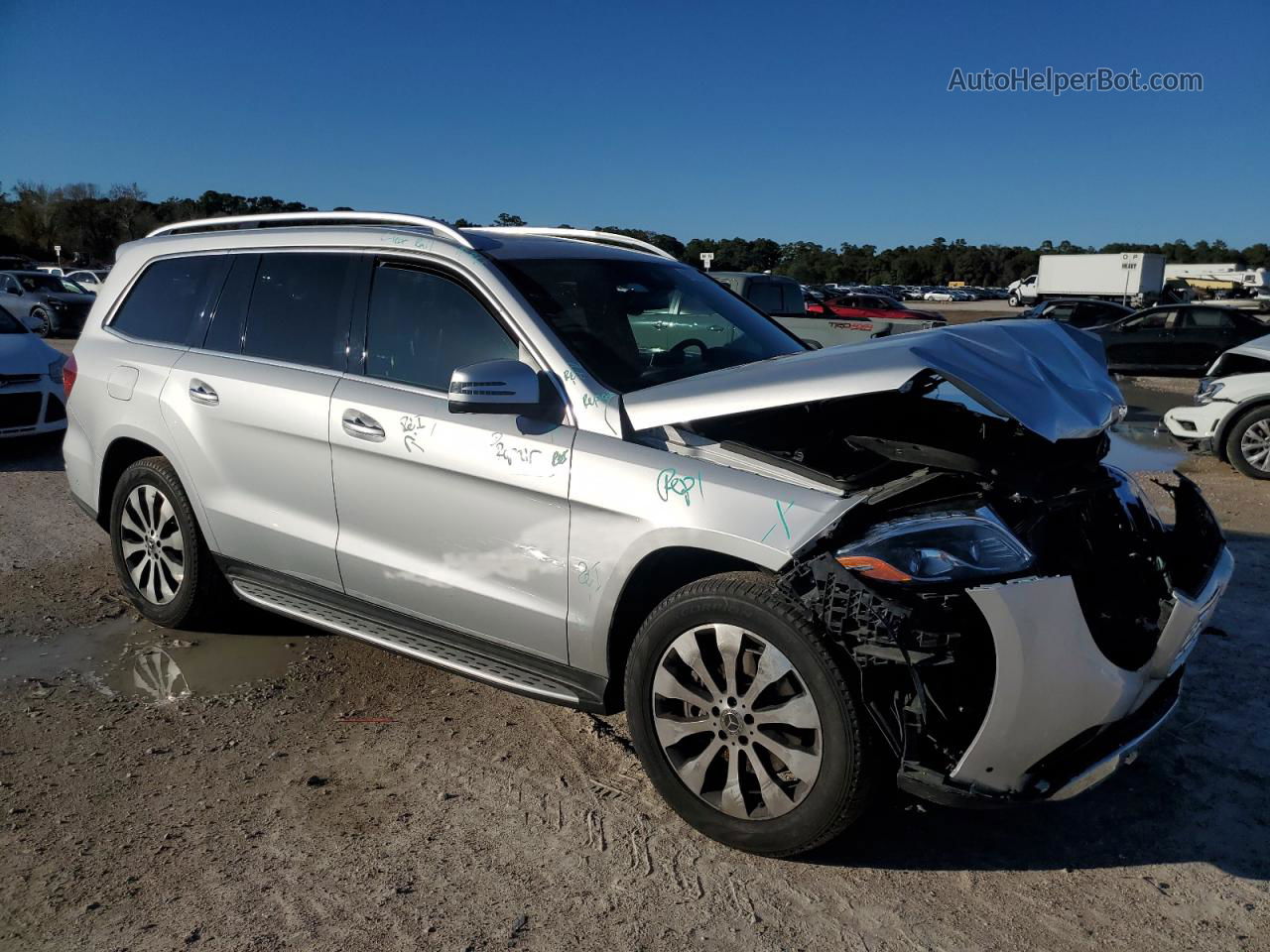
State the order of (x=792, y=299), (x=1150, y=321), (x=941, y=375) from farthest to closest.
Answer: (x=1150, y=321)
(x=792, y=299)
(x=941, y=375)

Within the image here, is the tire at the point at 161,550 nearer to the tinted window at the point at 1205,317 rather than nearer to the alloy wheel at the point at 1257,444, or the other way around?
the alloy wheel at the point at 1257,444

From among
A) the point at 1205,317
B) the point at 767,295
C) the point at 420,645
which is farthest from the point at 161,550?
the point at 1205,317

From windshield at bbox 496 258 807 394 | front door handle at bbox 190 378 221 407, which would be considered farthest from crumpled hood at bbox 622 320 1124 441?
front door handle at bbox 190 378 221 407

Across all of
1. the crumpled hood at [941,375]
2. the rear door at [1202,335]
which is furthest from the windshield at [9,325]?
the rear door at [1202,335]

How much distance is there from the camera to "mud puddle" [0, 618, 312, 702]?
4.38 metres

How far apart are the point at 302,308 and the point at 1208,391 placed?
8.46m

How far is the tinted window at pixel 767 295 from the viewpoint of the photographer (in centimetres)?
1557

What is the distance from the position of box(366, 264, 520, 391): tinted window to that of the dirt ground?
140 cm

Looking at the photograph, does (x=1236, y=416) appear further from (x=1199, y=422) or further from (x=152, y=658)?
(x=152, y=658)

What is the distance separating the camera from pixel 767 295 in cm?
1631

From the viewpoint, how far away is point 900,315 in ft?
100

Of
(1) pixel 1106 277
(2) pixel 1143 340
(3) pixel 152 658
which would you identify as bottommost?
(3) pixel 152 658

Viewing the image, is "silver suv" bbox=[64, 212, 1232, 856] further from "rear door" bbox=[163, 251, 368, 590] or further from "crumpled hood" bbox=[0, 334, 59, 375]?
"crumpled hood" bbox=[0, 334, 59, 375]

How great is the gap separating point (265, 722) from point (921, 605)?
2664 mm
